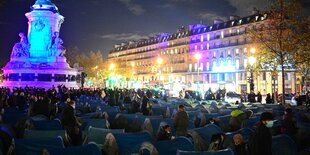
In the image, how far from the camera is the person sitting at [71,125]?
9344 mm

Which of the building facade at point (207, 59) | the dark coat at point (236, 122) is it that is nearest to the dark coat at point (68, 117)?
the dark coat at point (236, 122)

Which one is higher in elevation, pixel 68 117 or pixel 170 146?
pixel 68 117

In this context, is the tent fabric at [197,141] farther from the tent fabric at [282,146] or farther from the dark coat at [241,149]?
the tent fabric at [282,146]

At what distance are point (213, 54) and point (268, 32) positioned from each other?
67864 millimetres

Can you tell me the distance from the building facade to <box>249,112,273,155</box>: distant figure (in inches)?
2429

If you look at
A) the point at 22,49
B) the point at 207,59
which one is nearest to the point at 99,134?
the point at 22,49

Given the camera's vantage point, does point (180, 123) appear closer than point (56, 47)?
Yes

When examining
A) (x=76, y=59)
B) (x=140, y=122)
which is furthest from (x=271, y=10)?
(x=76, y=59)

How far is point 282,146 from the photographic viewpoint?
801 centimetres

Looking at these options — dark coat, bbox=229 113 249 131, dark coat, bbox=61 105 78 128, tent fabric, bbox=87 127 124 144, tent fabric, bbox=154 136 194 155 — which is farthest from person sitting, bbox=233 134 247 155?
dark coat, bbox=61 105 78 128

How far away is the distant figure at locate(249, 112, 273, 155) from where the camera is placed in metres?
6.84

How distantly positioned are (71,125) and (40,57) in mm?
41783

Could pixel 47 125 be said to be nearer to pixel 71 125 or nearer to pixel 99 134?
pixel 71 125

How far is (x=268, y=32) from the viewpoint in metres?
29.4
